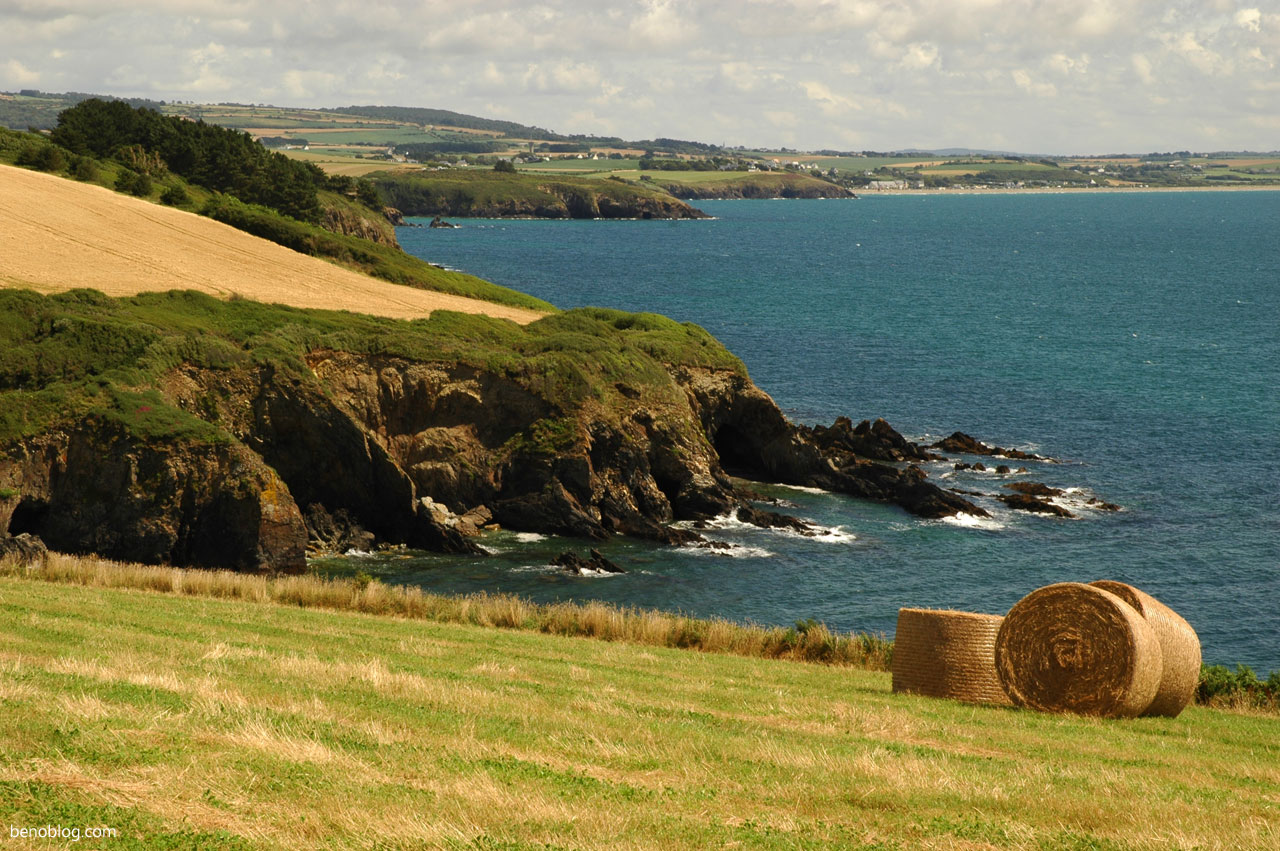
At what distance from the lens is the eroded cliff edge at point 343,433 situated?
37.9 metres

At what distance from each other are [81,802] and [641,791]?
16.0 feet

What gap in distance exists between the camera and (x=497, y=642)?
22.7m

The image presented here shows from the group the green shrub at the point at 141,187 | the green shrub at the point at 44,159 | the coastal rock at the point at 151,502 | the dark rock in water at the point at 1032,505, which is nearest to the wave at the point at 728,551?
the dark rock in water at the point at 1032,505

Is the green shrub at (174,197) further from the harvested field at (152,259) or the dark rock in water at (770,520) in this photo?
the dark rock in water at (770,520)

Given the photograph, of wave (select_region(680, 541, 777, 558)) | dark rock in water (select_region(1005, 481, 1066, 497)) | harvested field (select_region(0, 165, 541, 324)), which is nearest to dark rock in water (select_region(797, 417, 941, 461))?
dark rock in water (select_region(1005, 481, 1066, 497))

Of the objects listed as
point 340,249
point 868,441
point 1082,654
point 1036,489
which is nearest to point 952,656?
point 1082,654

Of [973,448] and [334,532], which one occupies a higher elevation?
[973,448]

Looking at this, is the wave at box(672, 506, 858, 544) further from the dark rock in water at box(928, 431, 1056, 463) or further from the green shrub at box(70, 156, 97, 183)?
the green shrub at box(70, 156, 97, 183)

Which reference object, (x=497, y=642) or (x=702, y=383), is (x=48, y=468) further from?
(x=702, y=383)

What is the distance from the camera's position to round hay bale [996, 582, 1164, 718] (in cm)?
1800

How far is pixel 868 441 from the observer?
60750 mm

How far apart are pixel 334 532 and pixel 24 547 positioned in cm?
1193

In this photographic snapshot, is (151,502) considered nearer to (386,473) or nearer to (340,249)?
(386,473)

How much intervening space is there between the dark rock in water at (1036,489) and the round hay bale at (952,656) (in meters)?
35.0
